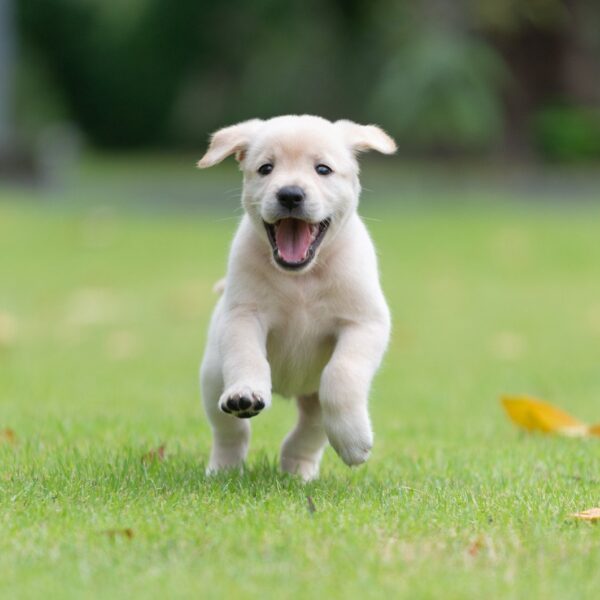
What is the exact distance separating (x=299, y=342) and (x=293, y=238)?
0.35 meters

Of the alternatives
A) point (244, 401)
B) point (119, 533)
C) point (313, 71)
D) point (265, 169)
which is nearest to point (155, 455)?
point (244, 401)

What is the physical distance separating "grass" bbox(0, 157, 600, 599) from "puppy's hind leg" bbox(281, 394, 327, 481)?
69 mm

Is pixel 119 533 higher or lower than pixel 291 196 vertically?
lower

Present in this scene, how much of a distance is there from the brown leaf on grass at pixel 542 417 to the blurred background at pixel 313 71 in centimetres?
1984

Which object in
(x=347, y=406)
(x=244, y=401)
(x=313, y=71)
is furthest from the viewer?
(x=313, y=71)

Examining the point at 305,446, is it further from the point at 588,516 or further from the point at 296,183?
the point at 588,516

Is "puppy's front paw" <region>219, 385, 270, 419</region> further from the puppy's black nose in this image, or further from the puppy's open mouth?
the puppy's black nose

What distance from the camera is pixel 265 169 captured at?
4.43 metres

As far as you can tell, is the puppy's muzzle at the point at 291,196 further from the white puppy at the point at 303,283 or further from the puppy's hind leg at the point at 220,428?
the puppy's hind leg at the point at 220,428

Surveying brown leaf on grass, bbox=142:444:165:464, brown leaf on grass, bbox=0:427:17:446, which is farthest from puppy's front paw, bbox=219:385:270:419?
brown leaf on grass, bbox=0:427:17:446

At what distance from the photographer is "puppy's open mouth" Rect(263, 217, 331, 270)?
4.32 meters

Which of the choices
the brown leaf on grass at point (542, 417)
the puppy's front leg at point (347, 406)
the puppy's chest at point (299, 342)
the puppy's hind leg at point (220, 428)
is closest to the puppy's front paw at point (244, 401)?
the puppy's front leg at point (347, 406)

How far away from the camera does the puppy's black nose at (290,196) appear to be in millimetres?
4227

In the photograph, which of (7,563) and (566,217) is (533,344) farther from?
(566,217)
